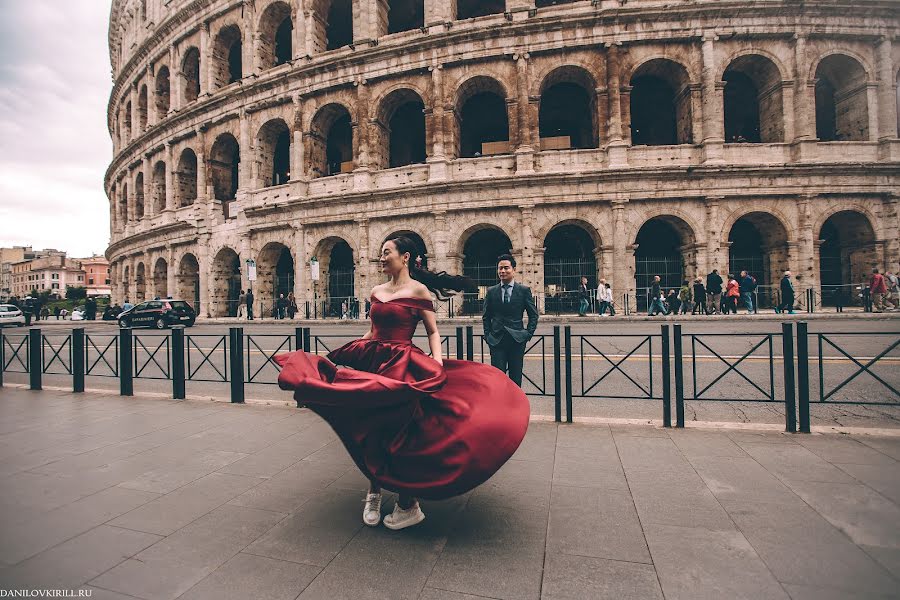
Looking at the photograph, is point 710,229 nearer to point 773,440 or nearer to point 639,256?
point 639,256

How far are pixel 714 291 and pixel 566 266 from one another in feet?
21.0

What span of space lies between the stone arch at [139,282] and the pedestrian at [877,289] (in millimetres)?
41127

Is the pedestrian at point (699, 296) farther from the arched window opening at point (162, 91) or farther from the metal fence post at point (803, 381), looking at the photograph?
the arched window opening at point (162, 91)

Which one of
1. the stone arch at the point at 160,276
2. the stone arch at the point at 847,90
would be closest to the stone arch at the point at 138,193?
the stone arch at the point at 160,276

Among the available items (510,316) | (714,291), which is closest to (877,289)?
(714,291)

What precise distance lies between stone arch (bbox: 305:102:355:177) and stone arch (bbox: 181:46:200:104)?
9972 millimetres

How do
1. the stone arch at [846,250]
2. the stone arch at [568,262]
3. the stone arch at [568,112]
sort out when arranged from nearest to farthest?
the stone arch at [846,250]
the stone arch at [568,262]
the stone arch at [568,112]

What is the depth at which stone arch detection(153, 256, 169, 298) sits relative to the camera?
27.1 metres

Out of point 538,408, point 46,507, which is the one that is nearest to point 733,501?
point 538,408

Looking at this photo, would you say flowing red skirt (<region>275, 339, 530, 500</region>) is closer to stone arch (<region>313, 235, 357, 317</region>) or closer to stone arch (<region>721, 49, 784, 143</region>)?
stone arch (<region>313, 235, 357, 317</region>)

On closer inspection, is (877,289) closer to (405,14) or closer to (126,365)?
(126,365)

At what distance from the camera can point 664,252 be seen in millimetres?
20703

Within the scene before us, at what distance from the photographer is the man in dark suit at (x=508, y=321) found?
4988 mm

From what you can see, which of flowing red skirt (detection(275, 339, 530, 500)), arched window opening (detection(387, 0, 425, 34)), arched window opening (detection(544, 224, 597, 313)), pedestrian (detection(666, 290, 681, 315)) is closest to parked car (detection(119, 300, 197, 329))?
arched window opening (detection(544, 224, 597, 313))
